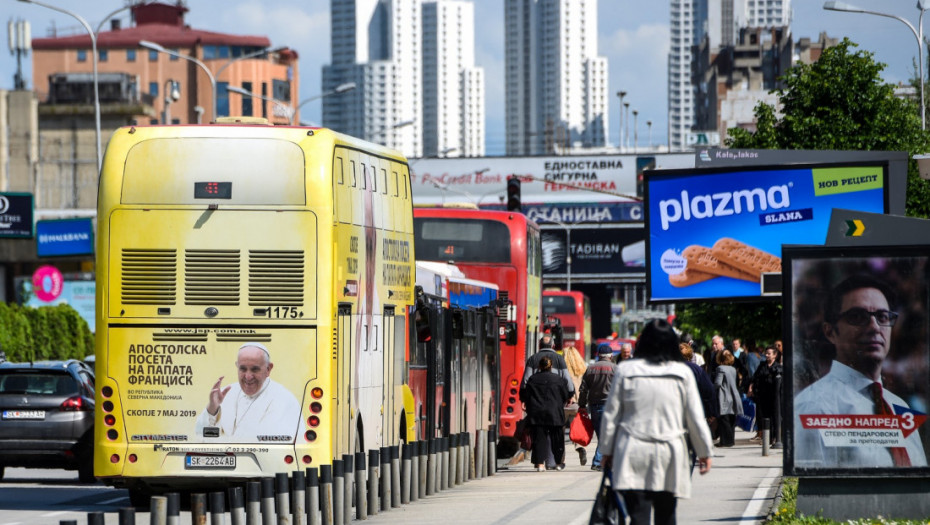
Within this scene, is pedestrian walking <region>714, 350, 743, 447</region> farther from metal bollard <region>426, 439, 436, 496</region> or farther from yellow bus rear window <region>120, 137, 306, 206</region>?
yellow bus rear window <region>120, 137, 306, 206</region>

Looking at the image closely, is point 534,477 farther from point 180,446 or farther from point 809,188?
point 809,188

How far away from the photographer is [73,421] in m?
19.7

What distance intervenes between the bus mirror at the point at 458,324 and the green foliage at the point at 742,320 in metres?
15.7

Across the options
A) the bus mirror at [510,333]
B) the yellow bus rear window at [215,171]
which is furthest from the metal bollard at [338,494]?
the bus mirror at [510,333]

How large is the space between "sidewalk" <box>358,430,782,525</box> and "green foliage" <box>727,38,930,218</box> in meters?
15.7

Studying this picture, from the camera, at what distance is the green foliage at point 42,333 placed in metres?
46.8

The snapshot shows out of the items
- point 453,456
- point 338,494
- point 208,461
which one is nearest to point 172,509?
point 338,494

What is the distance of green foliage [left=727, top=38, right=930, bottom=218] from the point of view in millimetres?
36281

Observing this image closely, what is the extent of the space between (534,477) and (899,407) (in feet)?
28.1

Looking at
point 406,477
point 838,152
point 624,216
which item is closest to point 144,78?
point 624,216

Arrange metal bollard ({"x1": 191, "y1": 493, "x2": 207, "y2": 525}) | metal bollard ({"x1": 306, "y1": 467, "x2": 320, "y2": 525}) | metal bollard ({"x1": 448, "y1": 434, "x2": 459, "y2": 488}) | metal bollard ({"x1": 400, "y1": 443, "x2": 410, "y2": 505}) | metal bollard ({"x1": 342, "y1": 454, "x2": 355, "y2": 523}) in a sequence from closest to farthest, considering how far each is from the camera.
Result: metal bollard ({"x1": 191, "y1": 493, "x2": 207, "y2": 525}) < metal bollard ({"x1": 306, "y1": 467, "x2": 320, "y2": 525}) < metal bollard ({"x1": 342, "y1": 454, "x2": 355, "y2": 523}) < metal bollard ({"x1": 400, "y1": 443, "x2": 410, "y2": 505}) < metal bollard ({"x1": 448, "y1": 434, "x2": 459, "y2": 488})

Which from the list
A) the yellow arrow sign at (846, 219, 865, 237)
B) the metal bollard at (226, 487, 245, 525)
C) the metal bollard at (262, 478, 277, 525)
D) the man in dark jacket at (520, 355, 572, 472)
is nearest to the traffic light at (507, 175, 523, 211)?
the man in dark jacket at (520, 355, 572, 472)

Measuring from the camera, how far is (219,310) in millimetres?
14945

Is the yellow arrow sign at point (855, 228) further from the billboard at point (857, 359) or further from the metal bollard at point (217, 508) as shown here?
the metal bollard at point (217, 508)
